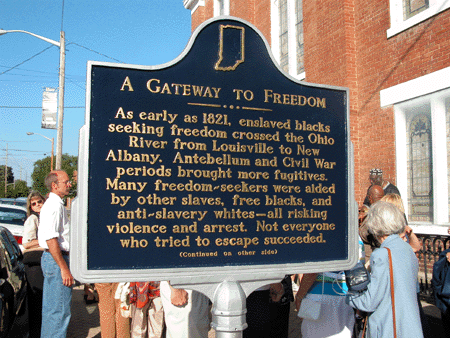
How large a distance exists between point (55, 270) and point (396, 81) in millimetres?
6865

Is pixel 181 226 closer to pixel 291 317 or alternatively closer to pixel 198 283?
pixel 198 283

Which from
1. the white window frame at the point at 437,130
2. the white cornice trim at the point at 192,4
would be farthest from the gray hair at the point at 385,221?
the white cornice trim at the point at 192,4

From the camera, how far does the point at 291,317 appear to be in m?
6.03

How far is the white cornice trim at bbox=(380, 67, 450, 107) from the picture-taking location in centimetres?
683

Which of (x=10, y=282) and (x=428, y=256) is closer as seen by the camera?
(x=10, y=282)

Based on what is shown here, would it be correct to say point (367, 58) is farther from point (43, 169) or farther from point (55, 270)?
point (43, 169)

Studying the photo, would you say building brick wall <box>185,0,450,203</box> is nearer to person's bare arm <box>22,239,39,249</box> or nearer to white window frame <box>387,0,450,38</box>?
white window frame <box>387,0,450,38</box>

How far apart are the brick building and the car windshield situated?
7681 mm

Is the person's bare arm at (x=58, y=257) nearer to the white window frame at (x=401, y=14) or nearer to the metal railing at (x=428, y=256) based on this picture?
the metal railing at (x=428, y=256)

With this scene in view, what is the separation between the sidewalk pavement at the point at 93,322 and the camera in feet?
16.1

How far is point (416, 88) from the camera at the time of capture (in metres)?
7.38

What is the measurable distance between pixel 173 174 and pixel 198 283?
2.17 feet

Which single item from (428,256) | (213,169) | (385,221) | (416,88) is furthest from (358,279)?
(416,88)

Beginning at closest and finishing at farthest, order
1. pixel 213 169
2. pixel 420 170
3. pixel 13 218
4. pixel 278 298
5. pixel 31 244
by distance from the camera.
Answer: pixel 213 169 < pixel 278 298 < pixel 31 244 < pixel 420 170 < pixel 13 218
